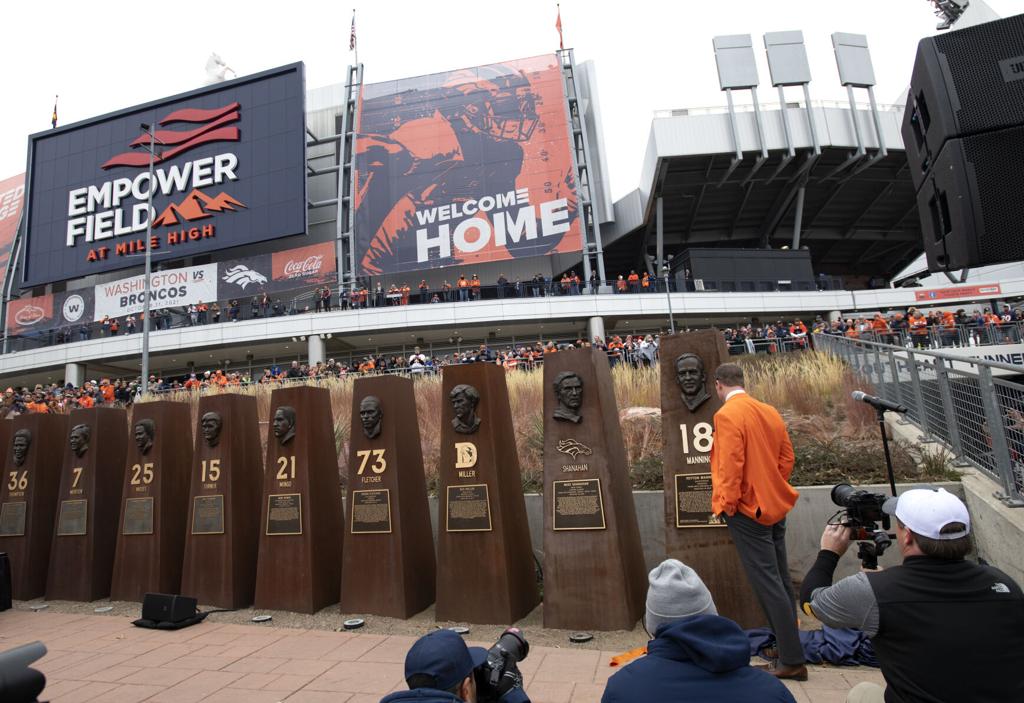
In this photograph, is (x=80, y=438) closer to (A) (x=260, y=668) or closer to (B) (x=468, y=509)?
(A) (x=260, y=668)

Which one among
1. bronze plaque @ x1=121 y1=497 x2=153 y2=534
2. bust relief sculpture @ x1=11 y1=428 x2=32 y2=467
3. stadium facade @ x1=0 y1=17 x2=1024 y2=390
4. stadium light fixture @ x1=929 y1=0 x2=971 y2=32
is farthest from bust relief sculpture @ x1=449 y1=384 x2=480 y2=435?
stadium facade @ x1=0 y1=17 x2=1024 y2=390

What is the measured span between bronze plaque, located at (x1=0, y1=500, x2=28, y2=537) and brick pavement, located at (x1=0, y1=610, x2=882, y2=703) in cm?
261

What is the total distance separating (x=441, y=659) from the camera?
210 cm

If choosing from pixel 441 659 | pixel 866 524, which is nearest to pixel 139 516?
pixel 441 659

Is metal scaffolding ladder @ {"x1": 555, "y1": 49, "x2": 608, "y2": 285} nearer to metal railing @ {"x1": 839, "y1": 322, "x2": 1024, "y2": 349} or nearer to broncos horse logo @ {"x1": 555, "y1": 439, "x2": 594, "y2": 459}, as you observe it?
metal railing @ {"x1": 839, "y1": 322, "x2": 1024, "y2": 349}

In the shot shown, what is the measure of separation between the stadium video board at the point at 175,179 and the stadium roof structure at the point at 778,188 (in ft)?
74.3

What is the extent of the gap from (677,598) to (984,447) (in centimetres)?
499

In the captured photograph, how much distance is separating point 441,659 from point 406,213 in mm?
36660

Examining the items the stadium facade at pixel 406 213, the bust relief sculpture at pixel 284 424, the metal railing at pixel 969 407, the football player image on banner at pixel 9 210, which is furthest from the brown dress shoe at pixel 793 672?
the football player image on banner at pixel 9 210

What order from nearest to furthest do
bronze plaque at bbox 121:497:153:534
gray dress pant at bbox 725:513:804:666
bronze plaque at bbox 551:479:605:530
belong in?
gray dress pant at bbox 725:513:804:666
bronze plaque at bbox 551:479:605:530
bronze plaque at bbox 121:497:153:534

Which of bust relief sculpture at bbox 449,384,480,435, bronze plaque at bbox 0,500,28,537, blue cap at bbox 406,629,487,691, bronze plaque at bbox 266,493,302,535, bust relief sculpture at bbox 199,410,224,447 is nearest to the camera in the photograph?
blue cap at bbox 406,629,487,691

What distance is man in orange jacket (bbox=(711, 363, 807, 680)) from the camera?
3.89 metres

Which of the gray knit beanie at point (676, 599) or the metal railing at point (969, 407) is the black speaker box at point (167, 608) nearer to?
the gray knit beanie at point (676, 599)

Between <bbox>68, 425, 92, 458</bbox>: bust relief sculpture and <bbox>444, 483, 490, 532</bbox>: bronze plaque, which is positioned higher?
<bbox>68, 425, 92, 458</bbox>: bust relief sculpture
